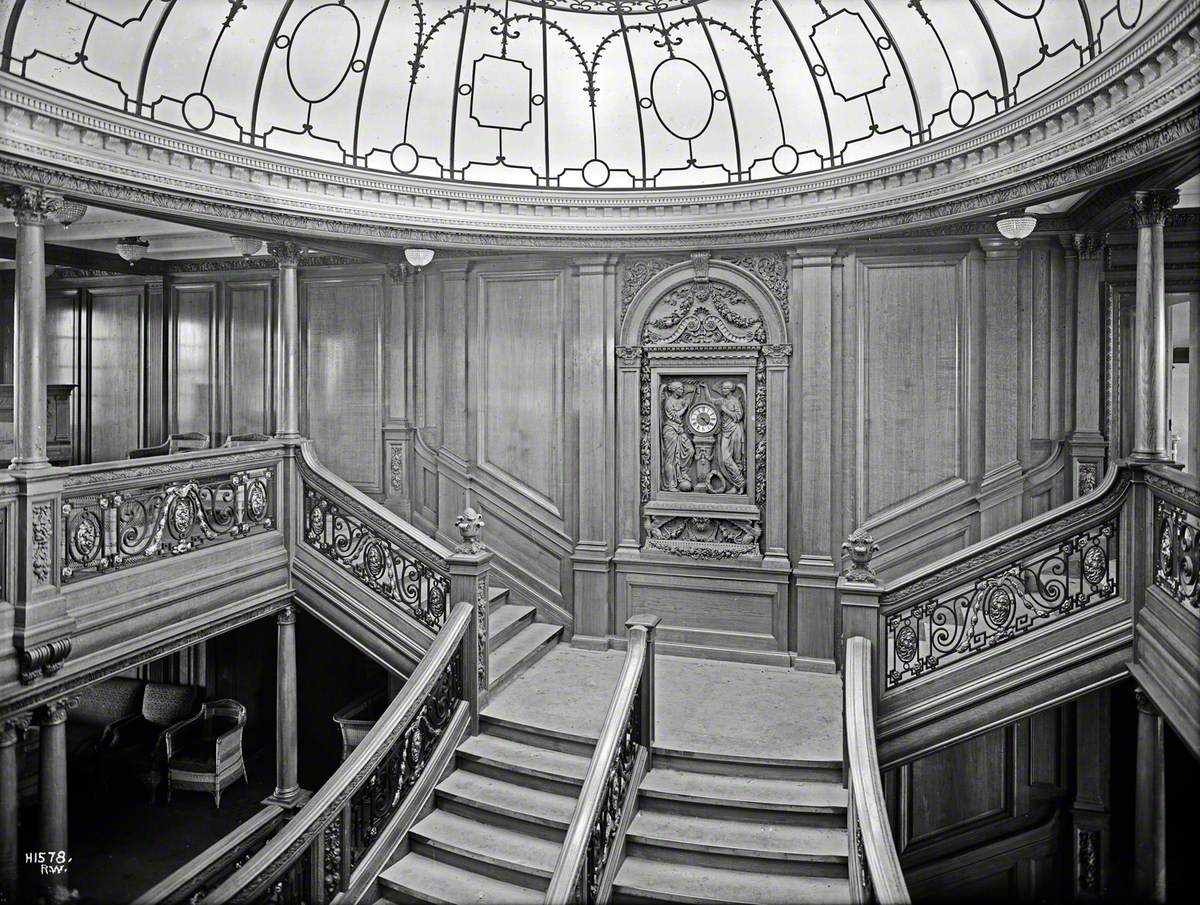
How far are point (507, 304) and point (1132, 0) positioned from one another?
213 inches

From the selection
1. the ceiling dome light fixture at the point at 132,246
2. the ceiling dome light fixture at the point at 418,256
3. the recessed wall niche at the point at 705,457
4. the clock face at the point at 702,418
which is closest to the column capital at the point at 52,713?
the ceiling dome light fixture at the point at 418,256

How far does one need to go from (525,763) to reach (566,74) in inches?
222

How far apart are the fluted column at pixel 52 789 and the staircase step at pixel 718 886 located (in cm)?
340

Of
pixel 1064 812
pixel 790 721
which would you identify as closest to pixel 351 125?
pixel 790 721

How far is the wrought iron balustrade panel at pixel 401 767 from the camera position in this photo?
5621mm

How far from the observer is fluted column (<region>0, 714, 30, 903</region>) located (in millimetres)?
5086

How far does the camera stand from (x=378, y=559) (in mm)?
7094

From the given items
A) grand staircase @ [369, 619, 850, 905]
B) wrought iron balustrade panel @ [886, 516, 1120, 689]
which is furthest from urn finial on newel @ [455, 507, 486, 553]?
wrought iron balustrade panel @ [886, 516, 1120, 689]

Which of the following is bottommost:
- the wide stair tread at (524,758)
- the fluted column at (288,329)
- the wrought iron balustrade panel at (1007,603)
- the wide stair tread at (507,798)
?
the wide stair tread at (507,798)

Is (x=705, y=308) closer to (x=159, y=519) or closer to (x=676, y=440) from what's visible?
(x=676, y=440)

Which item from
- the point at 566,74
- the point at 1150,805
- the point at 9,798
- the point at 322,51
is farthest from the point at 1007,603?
the point at 322,51

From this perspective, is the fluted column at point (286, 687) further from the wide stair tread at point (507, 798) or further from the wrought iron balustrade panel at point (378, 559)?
the wide stair tread at point (507, 798)

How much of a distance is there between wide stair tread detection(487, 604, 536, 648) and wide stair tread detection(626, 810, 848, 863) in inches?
93.9

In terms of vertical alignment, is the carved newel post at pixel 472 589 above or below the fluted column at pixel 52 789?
above
